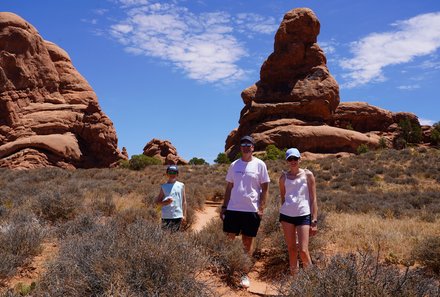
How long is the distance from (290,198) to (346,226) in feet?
14.0

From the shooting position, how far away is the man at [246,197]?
17.2 ft

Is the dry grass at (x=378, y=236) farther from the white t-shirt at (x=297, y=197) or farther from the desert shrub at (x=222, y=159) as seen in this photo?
the desert shrub at (x=222, y=159)

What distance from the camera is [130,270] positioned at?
354 cm

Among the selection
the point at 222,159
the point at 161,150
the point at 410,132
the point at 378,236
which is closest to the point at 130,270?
the point at 378,236

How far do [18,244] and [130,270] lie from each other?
294 centimetres

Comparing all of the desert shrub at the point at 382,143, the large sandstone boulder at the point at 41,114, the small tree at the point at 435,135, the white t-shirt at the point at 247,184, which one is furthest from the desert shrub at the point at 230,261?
the small tree at the point at 435,135

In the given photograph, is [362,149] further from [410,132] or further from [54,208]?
[54,208]

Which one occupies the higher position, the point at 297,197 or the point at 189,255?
the point at 297,197

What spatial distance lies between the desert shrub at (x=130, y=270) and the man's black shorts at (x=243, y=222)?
3.86 feet

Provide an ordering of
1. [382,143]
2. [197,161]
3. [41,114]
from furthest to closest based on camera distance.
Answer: [197,161] → [382,143] → [41,114]

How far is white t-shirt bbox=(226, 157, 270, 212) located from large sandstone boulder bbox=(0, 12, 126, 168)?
114 feet

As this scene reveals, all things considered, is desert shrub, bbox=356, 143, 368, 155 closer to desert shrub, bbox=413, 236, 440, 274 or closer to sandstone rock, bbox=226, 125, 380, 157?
sandstone rock, bbox=226, 125, 380, 157

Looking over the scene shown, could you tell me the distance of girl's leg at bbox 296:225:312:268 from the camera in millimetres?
4723

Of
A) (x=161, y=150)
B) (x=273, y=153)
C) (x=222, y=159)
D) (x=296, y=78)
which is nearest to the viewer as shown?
(x=273, y=153)
